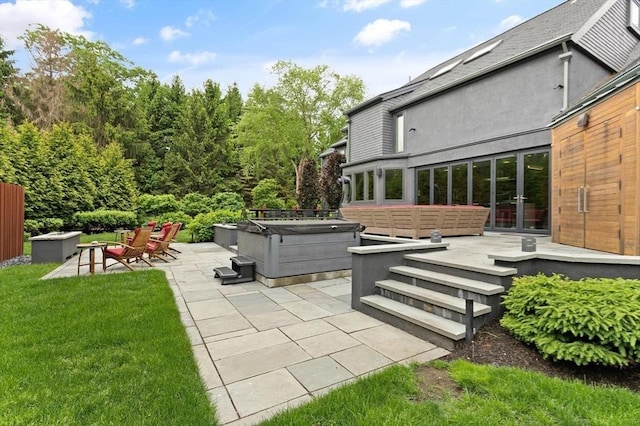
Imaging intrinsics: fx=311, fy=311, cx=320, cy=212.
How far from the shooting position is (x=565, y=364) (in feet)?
8.66

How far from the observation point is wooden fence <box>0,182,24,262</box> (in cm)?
703

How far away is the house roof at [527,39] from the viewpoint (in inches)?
331

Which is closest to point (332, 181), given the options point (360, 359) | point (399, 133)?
point (399, 133)

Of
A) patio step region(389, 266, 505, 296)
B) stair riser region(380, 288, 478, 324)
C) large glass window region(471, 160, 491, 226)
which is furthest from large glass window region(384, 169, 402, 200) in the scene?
stair riser region(380, 288, 478, 324)

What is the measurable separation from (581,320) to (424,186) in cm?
988

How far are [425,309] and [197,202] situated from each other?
17834 mm

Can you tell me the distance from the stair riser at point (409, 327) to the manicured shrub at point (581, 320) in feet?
2.02

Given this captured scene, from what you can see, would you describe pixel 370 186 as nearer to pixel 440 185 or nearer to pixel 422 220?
pixel 440 185

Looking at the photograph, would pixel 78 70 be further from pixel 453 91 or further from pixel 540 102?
pixel 540 102

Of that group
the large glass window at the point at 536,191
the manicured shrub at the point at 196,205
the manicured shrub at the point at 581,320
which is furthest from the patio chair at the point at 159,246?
the manicured shrub at the point at 196,205

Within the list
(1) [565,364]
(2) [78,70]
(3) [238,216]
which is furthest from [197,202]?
(1) [565,364]

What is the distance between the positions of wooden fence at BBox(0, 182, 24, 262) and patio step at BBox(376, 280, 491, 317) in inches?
333

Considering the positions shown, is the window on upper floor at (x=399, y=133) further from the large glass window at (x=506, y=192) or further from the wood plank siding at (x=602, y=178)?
the wood plank siding at (x=602, y=178)

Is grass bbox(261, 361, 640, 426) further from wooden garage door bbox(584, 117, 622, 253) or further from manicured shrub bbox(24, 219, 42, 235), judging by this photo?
manicured shrub bbox(24, 219, 42, 235)
